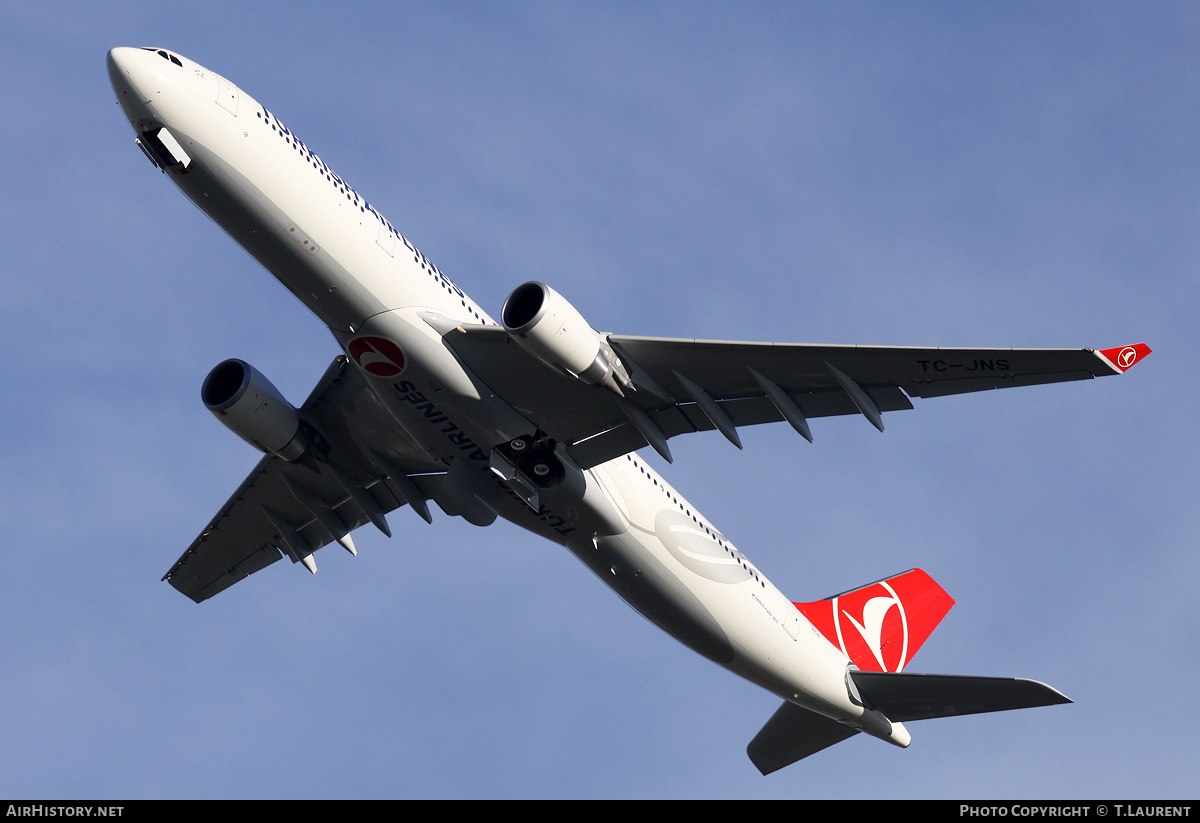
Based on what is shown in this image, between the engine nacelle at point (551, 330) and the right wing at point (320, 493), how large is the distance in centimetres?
536

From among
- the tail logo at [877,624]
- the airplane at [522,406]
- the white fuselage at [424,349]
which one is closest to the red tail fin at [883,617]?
the tail logo at [877,624]

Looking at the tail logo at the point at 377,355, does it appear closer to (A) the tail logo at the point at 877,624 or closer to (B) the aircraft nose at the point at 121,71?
(B) the aircraft nose at the point at 121,71

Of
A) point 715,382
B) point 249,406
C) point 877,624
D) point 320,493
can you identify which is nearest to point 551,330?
point 715,382

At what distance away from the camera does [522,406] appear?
908 inches

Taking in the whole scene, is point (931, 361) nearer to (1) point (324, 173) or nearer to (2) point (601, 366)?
(2) point (601, 366)

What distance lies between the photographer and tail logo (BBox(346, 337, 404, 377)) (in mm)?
21844

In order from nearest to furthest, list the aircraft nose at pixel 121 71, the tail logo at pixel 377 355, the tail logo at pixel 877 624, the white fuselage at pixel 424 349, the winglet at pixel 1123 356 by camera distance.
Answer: the winglet at pixel 1123 356 < the aircraft nose at pixel 121 71 < the white fuselage at pixel 424 349 < the tail logo at pixel 377 355 < the tail logo at pixel 877 624

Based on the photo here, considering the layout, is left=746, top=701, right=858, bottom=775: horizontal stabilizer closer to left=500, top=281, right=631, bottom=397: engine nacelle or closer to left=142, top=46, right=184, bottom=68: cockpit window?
left=500, top=281, right=631, bottom=397: engine nacelle

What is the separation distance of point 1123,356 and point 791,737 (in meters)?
15.3

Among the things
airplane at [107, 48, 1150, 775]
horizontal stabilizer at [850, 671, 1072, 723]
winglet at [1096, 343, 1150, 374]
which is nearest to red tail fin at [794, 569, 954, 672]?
airplane at [107, 48, 1150, 775]

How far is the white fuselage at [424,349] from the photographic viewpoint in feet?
67.6

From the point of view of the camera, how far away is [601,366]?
21734 mm

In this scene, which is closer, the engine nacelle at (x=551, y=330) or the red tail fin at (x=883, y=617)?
the engine nacelle at (x=551, y=330)
